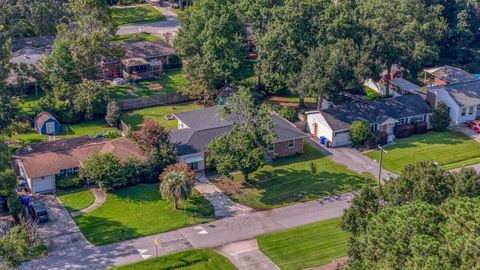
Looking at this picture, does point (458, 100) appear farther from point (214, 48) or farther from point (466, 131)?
point (214, 48)

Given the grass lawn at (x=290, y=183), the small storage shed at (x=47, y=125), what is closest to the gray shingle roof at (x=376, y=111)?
the grass lawn at (x=290, y=183)

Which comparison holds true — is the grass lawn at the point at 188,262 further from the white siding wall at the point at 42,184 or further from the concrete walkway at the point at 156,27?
the concrete walkway at the point at 156,27

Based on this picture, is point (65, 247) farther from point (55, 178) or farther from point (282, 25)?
point (282, 25)

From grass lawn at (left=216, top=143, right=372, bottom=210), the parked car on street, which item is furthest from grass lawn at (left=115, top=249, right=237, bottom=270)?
the parked car on street

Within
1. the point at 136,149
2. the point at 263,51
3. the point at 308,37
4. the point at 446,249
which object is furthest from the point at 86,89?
the point at 446,249

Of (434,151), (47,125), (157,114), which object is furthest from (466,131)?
(47,125)
